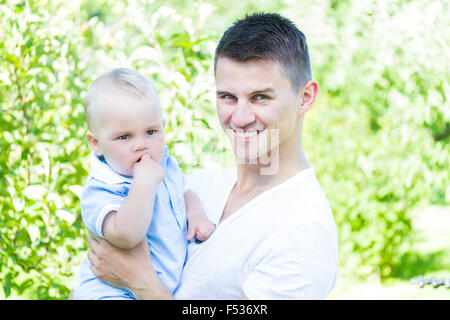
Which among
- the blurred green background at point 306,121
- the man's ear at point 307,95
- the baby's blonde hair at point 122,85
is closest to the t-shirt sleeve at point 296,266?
the man's ear at point 307,95

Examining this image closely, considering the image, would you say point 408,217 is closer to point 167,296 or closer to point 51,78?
point 51,78

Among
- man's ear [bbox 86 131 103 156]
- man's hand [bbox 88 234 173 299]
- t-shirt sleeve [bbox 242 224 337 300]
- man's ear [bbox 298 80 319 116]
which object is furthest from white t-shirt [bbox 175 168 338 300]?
man's ear [bbox 86 131 103 156]

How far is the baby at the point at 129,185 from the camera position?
6.01 ft

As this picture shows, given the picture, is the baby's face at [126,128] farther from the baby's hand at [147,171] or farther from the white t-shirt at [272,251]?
the white t-shirt at [272,251]

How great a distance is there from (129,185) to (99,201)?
0.12 m

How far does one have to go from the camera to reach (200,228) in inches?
78.6

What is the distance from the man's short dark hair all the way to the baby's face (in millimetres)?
337

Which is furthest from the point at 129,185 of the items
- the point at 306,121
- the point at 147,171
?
the point at 306,121

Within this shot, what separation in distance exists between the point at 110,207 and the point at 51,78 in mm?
1741

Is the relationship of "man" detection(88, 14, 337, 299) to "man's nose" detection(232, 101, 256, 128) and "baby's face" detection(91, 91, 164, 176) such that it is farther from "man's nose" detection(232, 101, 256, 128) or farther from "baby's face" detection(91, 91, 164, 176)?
"baby's face" detection(91, 91, 164, 176)

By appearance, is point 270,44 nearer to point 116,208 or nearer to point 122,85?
point 122,85

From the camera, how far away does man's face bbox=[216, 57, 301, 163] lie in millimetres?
1888

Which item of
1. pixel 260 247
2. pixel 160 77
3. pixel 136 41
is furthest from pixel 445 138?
pixel 136 41

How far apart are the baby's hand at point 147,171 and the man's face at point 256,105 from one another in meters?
0.30
